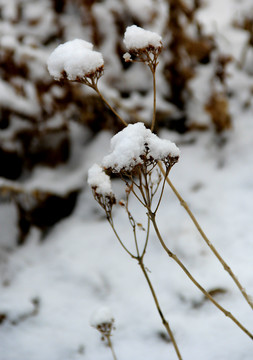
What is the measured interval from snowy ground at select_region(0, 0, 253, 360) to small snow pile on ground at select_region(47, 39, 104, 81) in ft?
4.19

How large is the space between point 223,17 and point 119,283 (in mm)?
2795

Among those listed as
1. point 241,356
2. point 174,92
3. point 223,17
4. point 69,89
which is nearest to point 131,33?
point 241,356

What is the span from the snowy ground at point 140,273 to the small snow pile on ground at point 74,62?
128 centimetres

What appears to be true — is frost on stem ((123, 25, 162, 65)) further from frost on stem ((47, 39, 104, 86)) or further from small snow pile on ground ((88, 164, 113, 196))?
small snow pile on ground ((88, 164, 113, 196))

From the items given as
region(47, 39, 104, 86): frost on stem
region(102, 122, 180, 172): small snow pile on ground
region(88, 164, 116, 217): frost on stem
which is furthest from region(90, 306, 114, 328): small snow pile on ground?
region(47, 39, 104, 86): frost on stem

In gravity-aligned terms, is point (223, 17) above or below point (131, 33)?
above

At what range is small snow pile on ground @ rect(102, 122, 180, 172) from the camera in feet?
3.01

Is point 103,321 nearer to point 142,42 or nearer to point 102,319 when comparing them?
point 102,319

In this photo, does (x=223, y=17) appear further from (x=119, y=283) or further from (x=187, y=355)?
(x=187, y=355)

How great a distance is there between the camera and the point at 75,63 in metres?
0.97

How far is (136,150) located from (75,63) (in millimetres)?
321

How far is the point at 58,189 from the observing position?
2461mm

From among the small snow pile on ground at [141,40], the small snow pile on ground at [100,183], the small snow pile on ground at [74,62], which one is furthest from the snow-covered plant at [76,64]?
the small snow pile on ground at [100,183]

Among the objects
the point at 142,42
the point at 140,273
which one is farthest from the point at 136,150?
the point at 140,273
